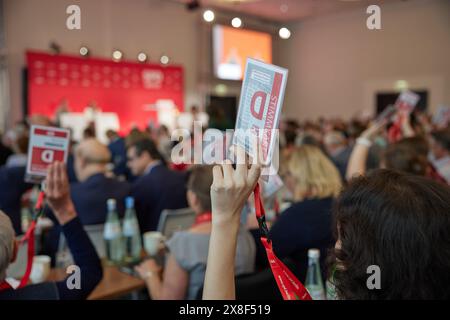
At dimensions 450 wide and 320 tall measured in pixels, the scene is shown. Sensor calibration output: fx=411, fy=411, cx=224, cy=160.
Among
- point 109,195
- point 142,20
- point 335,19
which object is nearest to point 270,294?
point 109,195

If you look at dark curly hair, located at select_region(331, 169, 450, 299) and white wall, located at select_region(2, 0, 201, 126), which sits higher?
white wall, located at select_region(2, 0, 201, 126)

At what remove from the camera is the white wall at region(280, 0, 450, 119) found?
11516 mm

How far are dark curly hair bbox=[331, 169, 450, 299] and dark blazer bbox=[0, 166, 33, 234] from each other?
2629 mm

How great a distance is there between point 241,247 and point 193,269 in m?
0.23

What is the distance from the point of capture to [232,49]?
12.7 m

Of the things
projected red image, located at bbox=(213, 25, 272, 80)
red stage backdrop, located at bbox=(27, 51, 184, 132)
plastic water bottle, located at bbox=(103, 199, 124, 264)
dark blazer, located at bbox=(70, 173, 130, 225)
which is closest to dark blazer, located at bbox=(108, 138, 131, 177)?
dark blazer, located at bbox=(70, 173, 130, 225)

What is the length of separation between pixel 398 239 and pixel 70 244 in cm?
110

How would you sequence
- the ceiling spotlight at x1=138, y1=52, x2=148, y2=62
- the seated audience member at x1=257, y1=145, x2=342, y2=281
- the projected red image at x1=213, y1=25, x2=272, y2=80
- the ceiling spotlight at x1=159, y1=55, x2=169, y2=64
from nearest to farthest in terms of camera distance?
1. the seated audience member at x1=257, y1=145, x2=342, y2=281
2. the ceiling spotlight at x1=138, y1=52, x2=148, y2=62
3. the ceiling spotlight at x1=159, y1=55, x2=169, y2=64
4. the projected red image at x1=213, y1=25, x2=272, y2=80

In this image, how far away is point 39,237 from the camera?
263 centimetres

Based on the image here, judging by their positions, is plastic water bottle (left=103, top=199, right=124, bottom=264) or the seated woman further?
plastic water bottle (left=103, top=199, right=124, bottom=264)

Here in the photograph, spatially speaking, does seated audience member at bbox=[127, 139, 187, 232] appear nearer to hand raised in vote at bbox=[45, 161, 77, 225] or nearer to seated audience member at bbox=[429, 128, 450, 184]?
hand raised in vote at bbox=[45, 161, 77, 225]

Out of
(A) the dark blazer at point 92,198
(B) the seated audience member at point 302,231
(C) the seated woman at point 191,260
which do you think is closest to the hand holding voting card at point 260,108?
(C) the seated woman at point 191,260

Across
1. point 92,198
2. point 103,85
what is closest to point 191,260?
point 92,198
